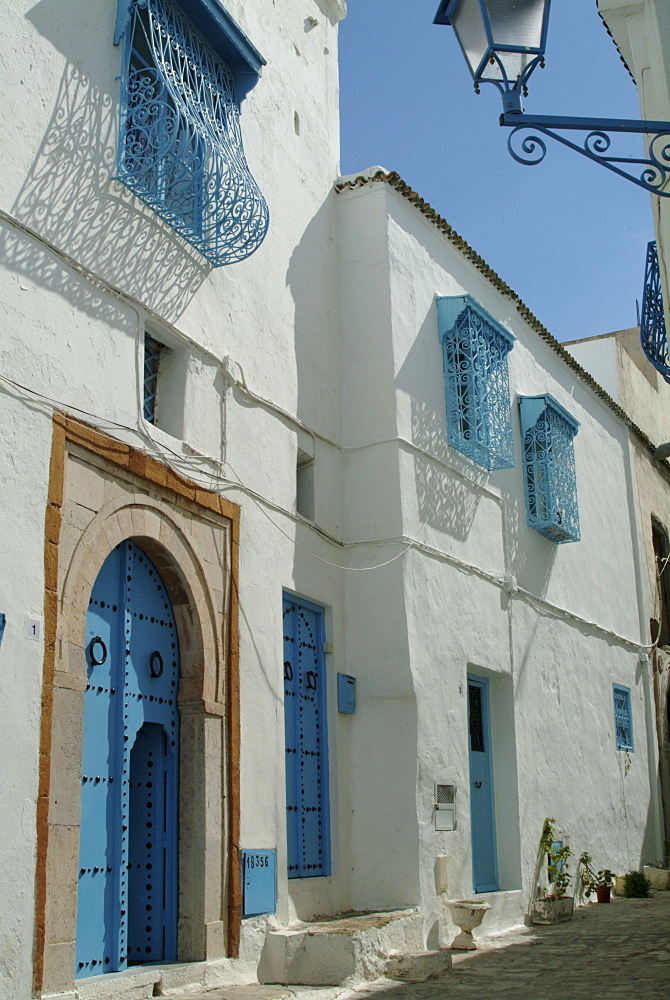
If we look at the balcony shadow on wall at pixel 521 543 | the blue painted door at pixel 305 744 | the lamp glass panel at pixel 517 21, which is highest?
the lamp glass panel at pixel 517 21

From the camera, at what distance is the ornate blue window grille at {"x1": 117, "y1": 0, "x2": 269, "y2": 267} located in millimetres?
6586

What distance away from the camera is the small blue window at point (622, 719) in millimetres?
12961

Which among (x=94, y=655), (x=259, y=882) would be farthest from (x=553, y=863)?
(x=94, y=655)

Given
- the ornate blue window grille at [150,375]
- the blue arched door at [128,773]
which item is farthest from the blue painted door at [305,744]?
the ornate blue window grille at [150,375]

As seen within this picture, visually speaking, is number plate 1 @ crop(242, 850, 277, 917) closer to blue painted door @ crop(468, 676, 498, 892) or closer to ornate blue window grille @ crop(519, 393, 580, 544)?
blue painted door @ crop(468, 676, 498, 892)

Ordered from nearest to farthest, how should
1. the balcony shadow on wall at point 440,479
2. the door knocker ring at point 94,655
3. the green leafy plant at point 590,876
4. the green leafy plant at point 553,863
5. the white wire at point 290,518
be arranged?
the white wire at point 290,518, the door knocker ring at point 94,655, the balcony shadow on wall at point 440,479, the green leafy plant at point 553,863, the green leafy plant at point 590,876

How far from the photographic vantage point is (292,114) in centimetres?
910

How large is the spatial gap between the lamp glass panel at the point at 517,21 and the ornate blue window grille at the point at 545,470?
703 centimetres

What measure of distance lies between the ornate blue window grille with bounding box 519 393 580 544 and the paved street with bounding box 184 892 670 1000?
392cm

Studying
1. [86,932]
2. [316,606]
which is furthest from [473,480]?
[86,932]

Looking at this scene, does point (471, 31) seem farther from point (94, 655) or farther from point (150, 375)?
point (94, 655)

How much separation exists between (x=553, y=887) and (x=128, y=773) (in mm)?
5656

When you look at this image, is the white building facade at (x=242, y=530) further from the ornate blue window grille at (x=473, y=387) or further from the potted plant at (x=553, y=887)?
the potted plant at (x=553, y=887)

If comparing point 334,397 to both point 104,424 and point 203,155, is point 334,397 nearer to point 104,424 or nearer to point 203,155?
point 203,155
